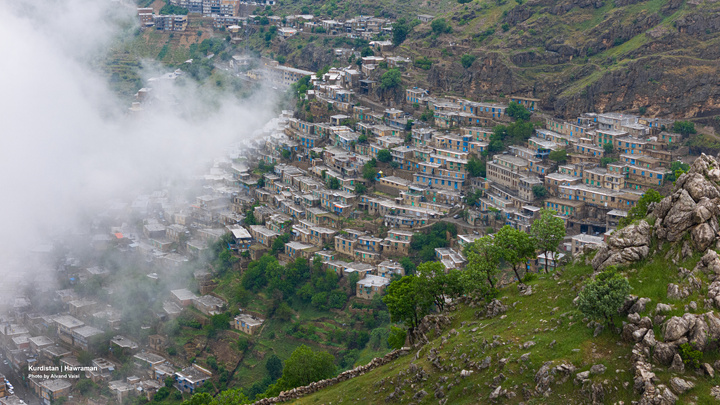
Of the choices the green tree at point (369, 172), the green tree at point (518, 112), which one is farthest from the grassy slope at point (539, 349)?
the green tree at point (518, 112)

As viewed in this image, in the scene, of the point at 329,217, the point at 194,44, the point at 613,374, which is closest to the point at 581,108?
the point at 329,217

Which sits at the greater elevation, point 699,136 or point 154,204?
point 699,136

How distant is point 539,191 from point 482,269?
67.5ft

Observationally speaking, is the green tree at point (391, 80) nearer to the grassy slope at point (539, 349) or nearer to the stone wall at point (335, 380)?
the grassy slope at point (539, 349)

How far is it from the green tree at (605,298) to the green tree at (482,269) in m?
6.26

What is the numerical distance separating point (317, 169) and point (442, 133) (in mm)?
9178

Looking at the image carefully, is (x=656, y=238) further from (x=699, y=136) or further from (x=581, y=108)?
(x=581, y=108)

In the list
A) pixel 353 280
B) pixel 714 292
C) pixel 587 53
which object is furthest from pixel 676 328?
pixel 587 53

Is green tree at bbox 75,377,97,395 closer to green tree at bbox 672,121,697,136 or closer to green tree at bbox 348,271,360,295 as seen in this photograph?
green tree at bbox 348,271,360,295

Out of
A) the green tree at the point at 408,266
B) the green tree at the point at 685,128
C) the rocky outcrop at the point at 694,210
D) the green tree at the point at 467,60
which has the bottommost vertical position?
the green tree at the point at 408,266

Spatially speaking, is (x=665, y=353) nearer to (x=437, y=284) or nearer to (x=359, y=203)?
(x=437, y=284)

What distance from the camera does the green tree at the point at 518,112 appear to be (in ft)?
187

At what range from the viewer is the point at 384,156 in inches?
2242

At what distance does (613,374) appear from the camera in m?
22.0
